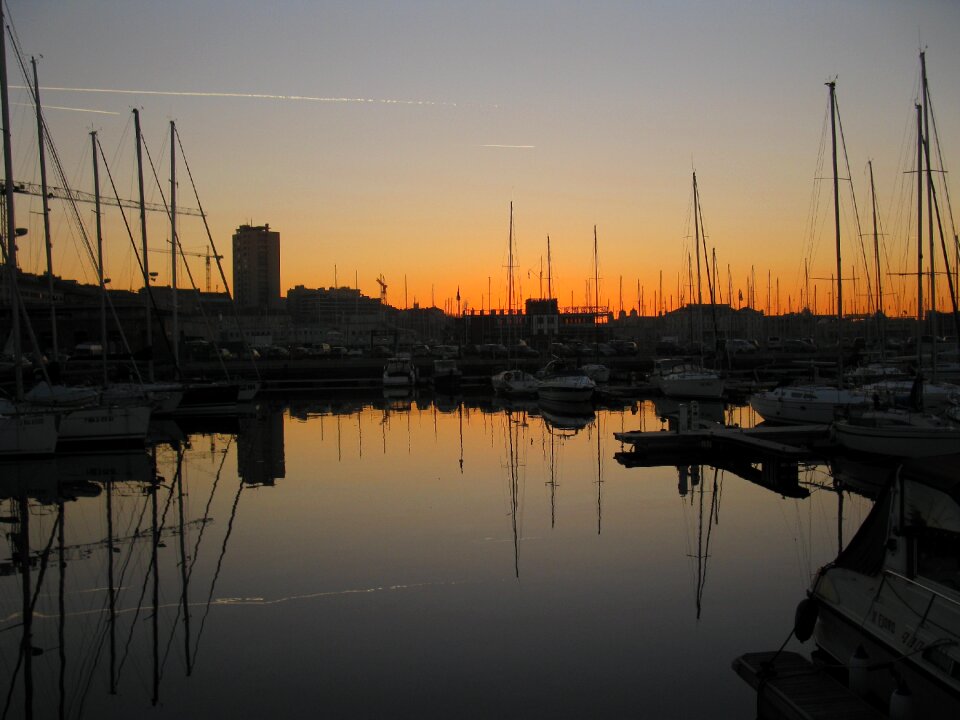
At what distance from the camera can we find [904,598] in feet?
34.0

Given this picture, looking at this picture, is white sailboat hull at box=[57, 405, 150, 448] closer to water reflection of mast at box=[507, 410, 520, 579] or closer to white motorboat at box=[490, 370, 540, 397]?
water reflection of mast at box=[507, 410, 520, 579]

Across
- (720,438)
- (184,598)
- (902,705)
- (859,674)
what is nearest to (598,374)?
(720,438)

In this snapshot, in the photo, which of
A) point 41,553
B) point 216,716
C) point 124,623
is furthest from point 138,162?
point 216,716

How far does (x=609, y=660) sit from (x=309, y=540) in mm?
8789

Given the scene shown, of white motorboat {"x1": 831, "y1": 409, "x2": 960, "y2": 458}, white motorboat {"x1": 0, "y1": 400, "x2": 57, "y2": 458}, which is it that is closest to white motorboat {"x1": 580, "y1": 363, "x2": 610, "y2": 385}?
white motorboat {"x1": 831, "y1": 409, "x2": 960, "y2": 458}

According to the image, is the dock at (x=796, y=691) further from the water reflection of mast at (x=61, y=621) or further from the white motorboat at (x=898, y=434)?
the white motorboat at (x=898, y=434)

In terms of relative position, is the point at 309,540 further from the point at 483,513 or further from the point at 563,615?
the point at 563,615

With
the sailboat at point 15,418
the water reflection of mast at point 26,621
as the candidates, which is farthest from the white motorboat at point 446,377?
the water reflection of mast at point 26,621

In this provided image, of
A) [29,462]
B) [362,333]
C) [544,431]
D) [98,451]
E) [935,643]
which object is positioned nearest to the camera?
[935,643]

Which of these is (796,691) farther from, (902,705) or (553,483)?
(553,483)

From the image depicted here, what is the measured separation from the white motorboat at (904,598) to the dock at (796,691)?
16.0 inches

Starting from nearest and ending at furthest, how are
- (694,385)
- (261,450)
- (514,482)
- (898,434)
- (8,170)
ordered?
1. (514,482)
2. (898,434)
3. (8,170)
4. (261,450)
5. (694,385)

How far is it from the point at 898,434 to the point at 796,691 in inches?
806

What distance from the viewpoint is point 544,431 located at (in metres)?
40.5
